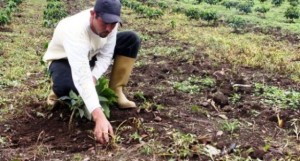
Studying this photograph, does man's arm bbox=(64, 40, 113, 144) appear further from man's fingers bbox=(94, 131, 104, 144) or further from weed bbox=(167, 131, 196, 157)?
weed bbox=(167, 131, 196, 157)

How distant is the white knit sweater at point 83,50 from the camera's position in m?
3.82

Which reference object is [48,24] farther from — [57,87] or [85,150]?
[85,150]

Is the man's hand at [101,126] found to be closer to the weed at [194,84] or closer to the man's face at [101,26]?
the man's face at [101,26]

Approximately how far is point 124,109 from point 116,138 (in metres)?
0.90

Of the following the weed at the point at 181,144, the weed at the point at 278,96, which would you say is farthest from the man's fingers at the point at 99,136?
the weed at the point at 278,96

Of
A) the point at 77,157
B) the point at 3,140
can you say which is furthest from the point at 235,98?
the point at 3,140

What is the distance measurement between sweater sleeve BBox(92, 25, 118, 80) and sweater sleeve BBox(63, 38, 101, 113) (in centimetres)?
47

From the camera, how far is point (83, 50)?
158 inches

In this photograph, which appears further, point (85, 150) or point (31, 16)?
point (31, 16)

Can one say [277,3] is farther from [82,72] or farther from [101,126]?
[101,126]

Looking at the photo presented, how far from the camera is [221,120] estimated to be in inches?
182

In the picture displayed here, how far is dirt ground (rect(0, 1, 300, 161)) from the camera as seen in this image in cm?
379

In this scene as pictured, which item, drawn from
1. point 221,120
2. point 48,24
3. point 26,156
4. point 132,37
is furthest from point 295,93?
point 48,24

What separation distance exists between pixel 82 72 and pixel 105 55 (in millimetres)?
789
